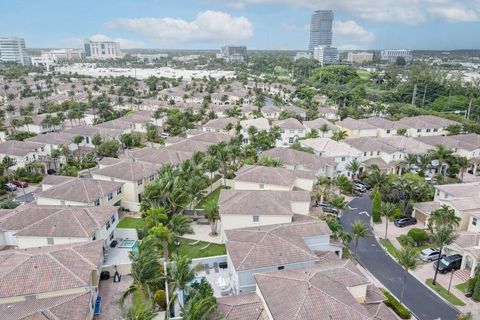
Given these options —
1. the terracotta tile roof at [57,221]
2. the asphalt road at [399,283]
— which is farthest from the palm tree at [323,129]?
the terracotta tile roof at [57,221]

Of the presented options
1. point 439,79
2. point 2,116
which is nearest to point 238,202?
point 2,116

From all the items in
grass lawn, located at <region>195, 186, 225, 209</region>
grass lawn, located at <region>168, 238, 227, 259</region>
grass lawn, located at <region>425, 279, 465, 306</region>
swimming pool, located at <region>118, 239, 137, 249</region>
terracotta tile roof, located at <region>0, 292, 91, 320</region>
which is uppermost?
terracotta tile roof, located at <region>0, 292, 91, 320</region>

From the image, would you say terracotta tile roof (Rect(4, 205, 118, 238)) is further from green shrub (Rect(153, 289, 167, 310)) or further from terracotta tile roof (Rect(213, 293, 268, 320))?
terracotta tile roof (Rect(213, 293, 268, 320))

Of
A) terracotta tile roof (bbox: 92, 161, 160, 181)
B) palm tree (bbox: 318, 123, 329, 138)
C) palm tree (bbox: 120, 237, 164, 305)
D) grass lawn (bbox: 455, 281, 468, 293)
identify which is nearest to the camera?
palm tree (bbox: 120, 237, 164, 305)

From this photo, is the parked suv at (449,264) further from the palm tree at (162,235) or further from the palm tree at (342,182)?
the palm tree at (162,235)

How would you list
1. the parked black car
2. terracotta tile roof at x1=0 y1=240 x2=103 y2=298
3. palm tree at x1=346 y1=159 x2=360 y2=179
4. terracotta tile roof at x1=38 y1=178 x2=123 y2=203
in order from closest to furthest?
terracotta tile roof at x1=0 y1=240 x2=103 y2=298
terracotta tile roof at x1=38 y1=178 x2=123 y2=203
the parked black car
palm tree at x1=346 y1=159 x2=360 y2=179

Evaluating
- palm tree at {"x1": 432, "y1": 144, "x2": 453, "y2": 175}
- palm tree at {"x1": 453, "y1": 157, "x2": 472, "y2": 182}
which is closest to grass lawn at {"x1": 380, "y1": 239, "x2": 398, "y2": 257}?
palm tree at {"x1": 432, "y1": 144, "x2": 453, "y2": 175}

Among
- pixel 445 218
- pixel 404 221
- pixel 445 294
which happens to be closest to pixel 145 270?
pixel 445 294

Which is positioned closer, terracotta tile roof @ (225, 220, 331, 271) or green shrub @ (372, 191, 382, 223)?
terracotta tile roof @ (225, 220, 331, 271)
